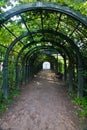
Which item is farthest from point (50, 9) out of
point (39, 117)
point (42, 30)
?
point (42, 30)

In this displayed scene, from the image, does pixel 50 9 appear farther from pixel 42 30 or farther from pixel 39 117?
pixel 42 30

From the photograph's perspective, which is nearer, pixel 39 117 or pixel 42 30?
pixel 39 117

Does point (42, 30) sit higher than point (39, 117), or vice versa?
point (42, 30)

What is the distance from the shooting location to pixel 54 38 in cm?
1369

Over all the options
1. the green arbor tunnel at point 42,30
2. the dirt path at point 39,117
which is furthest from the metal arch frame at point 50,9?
the dirt path at point 39,117

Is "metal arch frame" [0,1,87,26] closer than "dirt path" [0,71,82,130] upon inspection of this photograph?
No

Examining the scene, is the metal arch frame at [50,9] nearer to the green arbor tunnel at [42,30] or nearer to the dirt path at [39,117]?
the green arbor tunnel at [42,30]

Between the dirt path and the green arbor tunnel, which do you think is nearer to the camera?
the dirt path

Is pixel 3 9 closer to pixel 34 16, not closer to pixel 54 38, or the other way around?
pixel 34 16

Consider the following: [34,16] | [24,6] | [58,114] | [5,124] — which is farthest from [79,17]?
[5,124]

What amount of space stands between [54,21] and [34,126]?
4.51 meters

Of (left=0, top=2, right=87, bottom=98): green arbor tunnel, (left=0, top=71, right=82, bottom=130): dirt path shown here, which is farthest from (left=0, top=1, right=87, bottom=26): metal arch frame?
(left=0, top=71, right=82, bottom=130): dirt path

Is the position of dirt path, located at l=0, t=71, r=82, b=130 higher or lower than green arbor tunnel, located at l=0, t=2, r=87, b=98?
lower

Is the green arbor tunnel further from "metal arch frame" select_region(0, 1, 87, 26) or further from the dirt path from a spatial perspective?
the dirt path
